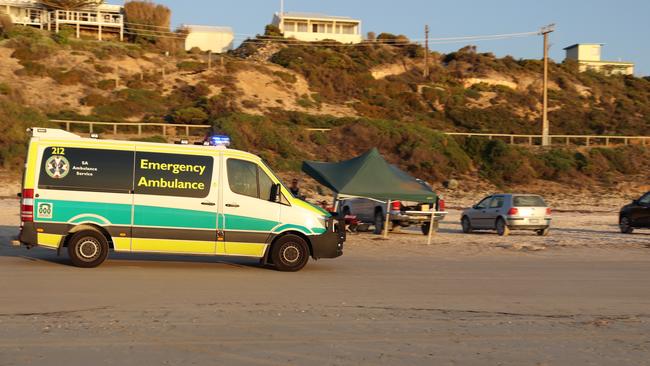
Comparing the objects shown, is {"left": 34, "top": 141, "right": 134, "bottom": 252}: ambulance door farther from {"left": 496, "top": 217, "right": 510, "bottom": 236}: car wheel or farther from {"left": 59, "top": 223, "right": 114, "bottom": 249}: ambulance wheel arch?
{"left": 496, "top": 217, "right": 510, "bottom": 236}: car wheel

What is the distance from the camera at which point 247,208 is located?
1558 cm

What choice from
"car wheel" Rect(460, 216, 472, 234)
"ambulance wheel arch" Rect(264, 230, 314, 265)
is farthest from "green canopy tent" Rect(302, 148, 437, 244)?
"ambulance wheel arch" Rect(264, 230, 314, 265)

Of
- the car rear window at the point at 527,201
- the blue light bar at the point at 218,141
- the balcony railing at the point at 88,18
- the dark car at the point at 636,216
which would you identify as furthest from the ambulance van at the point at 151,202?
the balcony railing at the point at 88,18

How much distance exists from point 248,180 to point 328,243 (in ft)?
6.18

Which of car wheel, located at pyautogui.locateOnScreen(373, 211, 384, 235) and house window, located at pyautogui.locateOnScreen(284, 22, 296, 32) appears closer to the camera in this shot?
car wheel, located at pyautogui.locateOnScreen(373, 211, 384, 235)

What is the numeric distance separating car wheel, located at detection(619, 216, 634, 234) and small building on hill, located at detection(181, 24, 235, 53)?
8098 centimetres

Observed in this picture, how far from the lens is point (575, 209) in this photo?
43156 mm

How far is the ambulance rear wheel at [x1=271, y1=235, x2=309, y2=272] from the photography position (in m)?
15.7

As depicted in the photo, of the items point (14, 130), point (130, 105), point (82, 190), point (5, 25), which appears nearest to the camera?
point (82, 190)

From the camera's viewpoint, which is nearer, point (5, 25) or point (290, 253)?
point (290, 253)

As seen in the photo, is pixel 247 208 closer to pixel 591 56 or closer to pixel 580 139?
pixel 580 139

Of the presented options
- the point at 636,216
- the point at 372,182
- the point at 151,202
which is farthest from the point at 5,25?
the point at 151,202

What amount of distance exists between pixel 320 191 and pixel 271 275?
96.7 feet

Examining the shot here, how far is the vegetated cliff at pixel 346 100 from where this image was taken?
5700cm
